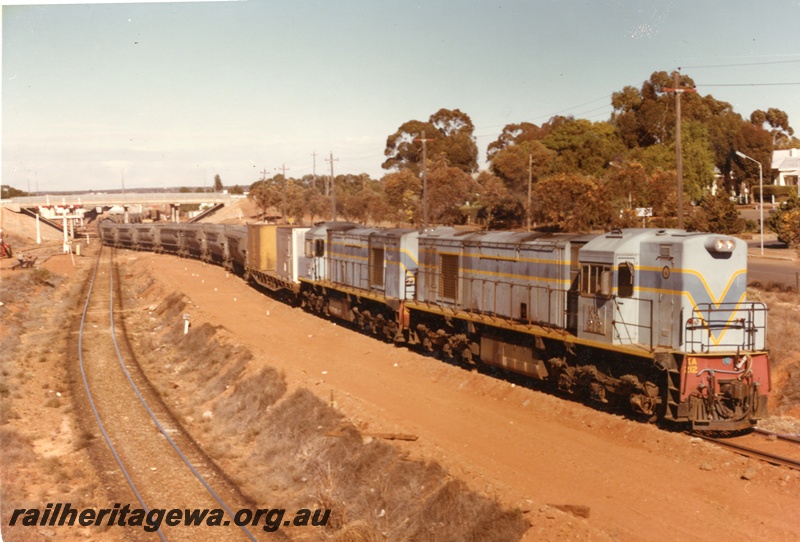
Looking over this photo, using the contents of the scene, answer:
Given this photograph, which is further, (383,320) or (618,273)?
(383,320)

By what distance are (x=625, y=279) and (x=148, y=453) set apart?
1129 centimetres

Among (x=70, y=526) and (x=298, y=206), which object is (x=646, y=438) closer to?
(x=70, y=526)

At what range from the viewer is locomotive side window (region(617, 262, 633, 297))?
15.7 meters

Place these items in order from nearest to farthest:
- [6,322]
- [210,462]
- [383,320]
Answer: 1. [210,462]
2. [383,320]
3. [6,322]

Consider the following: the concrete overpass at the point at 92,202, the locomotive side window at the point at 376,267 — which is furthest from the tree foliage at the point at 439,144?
the locomotive side window at the point at 376,267

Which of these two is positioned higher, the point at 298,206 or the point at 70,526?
the point at 298,206

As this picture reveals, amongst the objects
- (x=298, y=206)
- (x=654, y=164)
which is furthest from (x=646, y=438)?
(x=298, y=206)

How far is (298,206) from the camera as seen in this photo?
92.2 meters

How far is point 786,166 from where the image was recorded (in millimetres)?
88062

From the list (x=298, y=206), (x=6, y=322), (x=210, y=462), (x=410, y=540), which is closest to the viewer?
(x=410, y=540)

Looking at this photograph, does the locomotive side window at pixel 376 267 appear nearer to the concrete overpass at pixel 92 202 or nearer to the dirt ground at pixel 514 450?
the dirt ground at pixel 514 450

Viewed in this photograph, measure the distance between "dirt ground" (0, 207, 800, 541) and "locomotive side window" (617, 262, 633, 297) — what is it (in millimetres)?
2698

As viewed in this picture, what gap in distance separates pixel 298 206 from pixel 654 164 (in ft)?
151

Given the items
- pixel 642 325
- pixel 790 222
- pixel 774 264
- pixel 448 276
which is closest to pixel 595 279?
pixel 642 325
